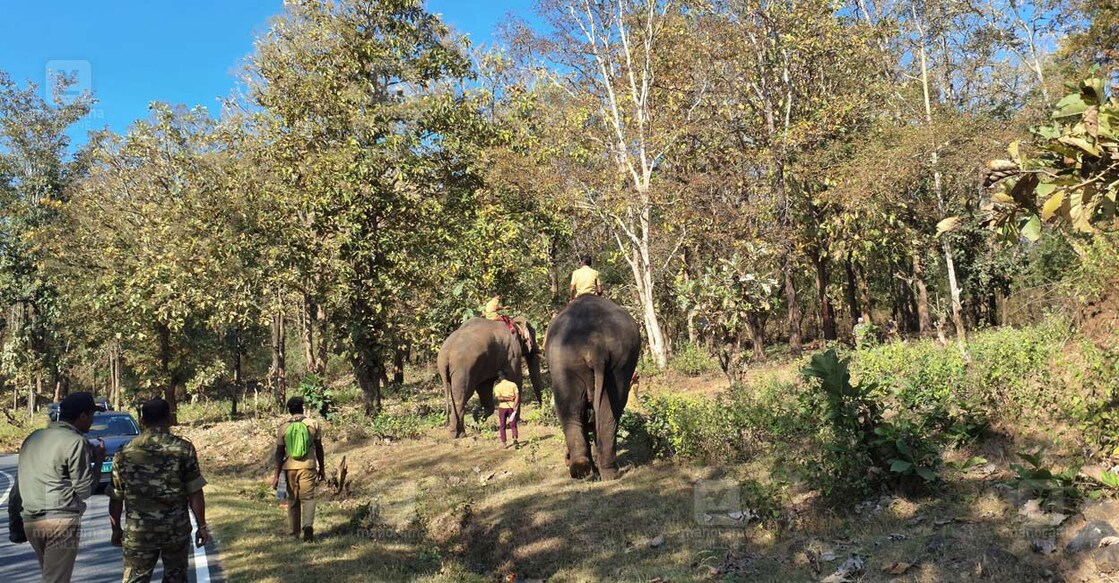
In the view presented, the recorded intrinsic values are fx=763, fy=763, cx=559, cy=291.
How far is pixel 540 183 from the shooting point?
72.2 feet

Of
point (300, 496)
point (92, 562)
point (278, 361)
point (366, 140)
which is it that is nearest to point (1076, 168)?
point (300, 496)

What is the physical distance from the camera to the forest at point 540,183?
1858cm

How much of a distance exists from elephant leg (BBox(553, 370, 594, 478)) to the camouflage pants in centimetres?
562

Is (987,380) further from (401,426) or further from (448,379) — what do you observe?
(401,426)

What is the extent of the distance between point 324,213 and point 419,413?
559 centimetres

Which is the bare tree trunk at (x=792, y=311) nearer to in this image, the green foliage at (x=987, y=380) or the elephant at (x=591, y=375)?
the green foliage at (x=987, y=380)

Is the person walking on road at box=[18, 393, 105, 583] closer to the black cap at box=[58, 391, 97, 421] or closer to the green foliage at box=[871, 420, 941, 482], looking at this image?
the black cap at box=[58, 391, 97, 421]

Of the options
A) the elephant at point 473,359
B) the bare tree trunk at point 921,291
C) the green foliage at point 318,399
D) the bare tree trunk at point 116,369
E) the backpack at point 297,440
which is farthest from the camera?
the bare tree trunk at point 116,369

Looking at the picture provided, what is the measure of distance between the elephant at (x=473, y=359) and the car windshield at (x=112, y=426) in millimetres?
6348

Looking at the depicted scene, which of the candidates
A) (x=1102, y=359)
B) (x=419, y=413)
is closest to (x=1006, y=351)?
(x=1102, y=359)

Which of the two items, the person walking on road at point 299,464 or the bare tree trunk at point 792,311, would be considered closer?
the person walking on road at point 299,464

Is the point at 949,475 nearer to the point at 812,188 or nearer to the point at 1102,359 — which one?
the point at 1102,359

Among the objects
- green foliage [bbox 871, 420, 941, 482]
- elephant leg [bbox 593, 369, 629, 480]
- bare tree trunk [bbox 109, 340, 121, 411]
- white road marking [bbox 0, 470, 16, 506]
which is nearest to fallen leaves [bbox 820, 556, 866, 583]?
green foliage [bbox 871, 420, 941, 482]

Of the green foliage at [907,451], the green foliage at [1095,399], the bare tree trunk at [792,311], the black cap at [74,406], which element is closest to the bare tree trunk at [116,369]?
the bare tree trunk at [792,311]
